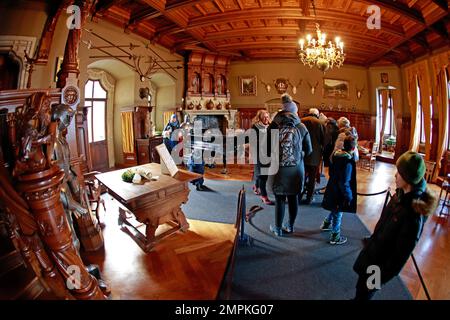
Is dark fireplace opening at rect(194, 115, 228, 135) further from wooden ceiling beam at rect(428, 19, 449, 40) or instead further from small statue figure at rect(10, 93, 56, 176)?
small statue figure at rect(10, 93, 56, 176)

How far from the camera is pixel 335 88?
31.8 feet

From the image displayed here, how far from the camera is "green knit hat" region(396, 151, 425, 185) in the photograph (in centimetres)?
144

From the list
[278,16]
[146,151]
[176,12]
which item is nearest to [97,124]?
[146,151]

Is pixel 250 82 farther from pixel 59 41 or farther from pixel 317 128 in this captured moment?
pixel 59 41

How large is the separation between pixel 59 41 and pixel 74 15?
0.71 metres

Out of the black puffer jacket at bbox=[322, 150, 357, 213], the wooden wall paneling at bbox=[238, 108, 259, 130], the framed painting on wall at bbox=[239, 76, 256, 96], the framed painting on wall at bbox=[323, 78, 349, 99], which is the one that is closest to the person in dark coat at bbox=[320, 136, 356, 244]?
the black puffer jacket at bbox=[322, 150, 357, 213]

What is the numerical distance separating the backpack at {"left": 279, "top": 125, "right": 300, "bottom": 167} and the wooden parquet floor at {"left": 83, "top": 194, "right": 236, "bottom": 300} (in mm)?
1213

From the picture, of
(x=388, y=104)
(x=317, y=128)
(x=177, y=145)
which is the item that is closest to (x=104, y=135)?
(x=177, y=145)

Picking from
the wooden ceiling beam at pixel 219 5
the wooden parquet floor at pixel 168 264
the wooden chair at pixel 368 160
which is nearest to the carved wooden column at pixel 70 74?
the wooden parquet floor at pixel 168 264

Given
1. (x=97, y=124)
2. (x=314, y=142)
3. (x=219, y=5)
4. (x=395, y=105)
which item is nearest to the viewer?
(x=314, y=142)

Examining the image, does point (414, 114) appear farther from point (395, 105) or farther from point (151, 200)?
point (151, 200)

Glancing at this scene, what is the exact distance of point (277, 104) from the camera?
972 centimetres

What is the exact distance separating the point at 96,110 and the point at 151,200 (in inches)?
199
